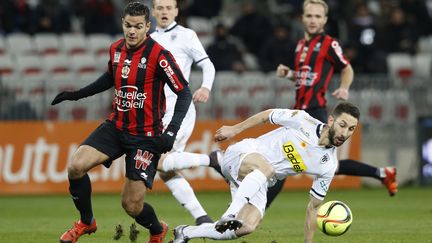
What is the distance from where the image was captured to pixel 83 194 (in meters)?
8.75

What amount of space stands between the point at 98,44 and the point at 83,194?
1151 centimetres

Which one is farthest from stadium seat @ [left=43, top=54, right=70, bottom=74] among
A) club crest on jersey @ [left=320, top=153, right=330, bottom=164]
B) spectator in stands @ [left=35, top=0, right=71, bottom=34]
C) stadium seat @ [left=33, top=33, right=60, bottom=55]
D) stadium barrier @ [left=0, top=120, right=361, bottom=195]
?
club crest on jersey @ [left=320, top=153, right=330, bottom=164]

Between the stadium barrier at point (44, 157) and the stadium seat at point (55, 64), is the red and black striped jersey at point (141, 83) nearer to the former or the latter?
the stadium barrier at point (44, 157)

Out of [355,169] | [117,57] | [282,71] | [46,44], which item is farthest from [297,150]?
[46,44]

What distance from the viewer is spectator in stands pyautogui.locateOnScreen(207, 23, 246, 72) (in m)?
19.0

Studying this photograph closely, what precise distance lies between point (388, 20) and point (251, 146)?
1287 centimetres

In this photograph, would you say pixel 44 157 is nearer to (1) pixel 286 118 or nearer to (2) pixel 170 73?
(2) pixel 170 73

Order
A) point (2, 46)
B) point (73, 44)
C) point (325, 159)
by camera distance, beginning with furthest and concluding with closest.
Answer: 1. point (73, 44)
2. point (2, 46)
3. point (325, 159)

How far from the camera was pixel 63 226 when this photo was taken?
37.1 feet

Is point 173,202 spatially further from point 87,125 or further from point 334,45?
point 334,45

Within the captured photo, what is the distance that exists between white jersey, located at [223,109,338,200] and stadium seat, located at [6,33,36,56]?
11382 millimetres

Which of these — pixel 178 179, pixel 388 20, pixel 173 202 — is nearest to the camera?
pixel 178 179

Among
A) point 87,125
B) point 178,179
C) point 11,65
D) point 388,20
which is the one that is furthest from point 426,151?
point 178,179

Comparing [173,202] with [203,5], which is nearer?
[173,202]
